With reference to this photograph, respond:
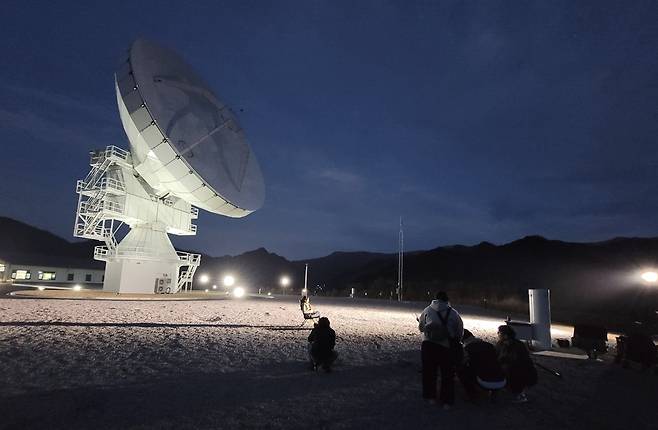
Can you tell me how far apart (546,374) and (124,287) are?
2382 centimetres

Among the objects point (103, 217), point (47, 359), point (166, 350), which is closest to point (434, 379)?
point (166, 350)

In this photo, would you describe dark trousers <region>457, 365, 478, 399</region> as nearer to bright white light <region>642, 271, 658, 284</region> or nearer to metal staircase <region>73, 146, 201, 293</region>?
bright white light <region>642, 271, 658, 284</region>

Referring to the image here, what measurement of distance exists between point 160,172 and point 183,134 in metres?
2.67

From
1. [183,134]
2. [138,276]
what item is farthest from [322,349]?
[138,276]

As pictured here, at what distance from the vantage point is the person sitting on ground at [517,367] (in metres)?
5.76

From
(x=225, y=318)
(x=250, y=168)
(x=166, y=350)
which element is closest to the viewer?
(x=166, y=350)

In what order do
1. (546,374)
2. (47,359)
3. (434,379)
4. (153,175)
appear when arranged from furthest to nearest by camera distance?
1. (153,175)
2. (546,374)
3. (47,359)
4. (434,379)

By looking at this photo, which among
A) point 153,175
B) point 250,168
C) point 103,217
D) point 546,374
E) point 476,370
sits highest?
point 250,168

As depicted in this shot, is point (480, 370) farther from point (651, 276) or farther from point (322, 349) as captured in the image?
point (651, 276)

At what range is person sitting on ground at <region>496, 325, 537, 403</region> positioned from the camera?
5758 millimetres

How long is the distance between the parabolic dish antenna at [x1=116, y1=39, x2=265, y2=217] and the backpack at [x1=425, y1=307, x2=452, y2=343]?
54.1 feet

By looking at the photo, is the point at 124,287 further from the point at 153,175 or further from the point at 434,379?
the point at 434,379

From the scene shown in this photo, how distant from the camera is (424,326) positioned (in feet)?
19.0

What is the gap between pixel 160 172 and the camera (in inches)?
808
